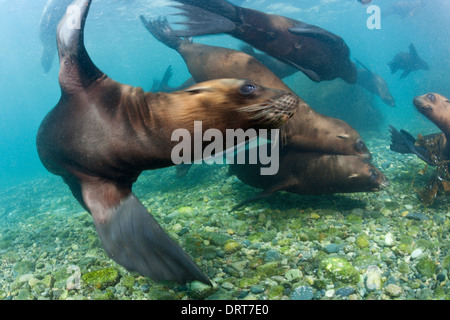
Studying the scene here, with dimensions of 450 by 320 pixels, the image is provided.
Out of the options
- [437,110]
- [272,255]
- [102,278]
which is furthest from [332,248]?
[437,110]

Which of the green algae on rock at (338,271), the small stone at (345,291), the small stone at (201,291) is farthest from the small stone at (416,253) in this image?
the small stone at (201,291)

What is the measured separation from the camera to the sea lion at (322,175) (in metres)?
3.51

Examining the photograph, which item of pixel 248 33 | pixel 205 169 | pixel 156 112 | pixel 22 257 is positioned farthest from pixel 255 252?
pixel 205 169

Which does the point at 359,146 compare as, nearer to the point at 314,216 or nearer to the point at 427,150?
the point at 314,216

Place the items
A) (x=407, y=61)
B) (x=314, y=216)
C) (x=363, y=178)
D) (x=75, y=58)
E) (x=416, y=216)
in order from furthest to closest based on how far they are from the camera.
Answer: (x=407, y=61) → (x=363, y=178) → (x=314, y=216) → (x=416, y=216) → (x=75, y=58)

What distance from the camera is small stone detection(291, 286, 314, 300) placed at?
1926 mm

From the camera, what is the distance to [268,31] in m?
4.34

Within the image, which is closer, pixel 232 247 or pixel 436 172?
pixel 232 247

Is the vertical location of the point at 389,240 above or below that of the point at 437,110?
below

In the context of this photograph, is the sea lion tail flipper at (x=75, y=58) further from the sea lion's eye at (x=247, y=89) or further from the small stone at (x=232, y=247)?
the small stone at (x=232, y=247)

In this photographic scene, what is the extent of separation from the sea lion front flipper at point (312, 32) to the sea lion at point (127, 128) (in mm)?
2688

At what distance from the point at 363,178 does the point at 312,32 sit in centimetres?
243

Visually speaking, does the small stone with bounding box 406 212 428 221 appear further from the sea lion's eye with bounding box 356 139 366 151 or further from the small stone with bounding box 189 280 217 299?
the small stone with bounding box 189 280 217 299

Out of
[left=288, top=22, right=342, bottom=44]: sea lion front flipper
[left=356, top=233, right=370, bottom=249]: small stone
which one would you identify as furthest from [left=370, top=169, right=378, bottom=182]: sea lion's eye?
[left=288, top=22, right=342, bottom=44]: sea lion front flipper
